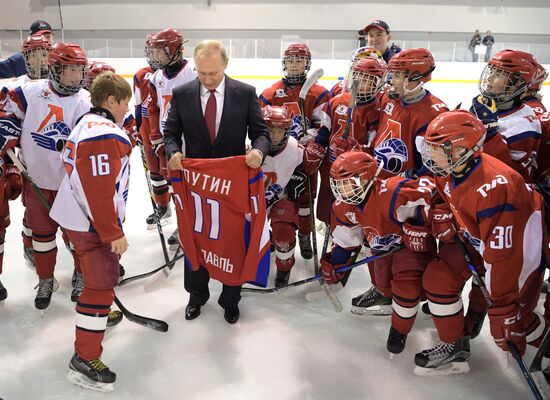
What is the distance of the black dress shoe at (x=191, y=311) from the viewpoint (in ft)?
8.29

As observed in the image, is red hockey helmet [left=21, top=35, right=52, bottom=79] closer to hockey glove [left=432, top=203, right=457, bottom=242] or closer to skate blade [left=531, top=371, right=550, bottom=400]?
hockey glove [left=432, top=203, right=457, bottom=242]

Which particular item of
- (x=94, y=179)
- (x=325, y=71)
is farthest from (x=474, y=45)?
(x=94, y=179)

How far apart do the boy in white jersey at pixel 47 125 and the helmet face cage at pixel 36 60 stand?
0.58 m

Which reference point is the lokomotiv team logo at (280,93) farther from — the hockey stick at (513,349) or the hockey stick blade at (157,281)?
the hockey stick at (513,349)

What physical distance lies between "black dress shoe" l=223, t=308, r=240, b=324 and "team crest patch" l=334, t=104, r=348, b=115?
1.20 meters

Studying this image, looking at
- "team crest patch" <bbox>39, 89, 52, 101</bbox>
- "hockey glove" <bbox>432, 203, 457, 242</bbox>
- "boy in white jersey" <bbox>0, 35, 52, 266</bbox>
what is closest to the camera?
"hockey glove" <bbox>432, 203, 457, 242</bbox>

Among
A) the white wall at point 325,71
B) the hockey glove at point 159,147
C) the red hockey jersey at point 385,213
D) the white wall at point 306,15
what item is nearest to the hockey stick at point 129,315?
the red hockey jersey at point 385,213

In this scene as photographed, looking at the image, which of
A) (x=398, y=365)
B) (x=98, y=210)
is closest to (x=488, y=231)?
(x=398, y=365)

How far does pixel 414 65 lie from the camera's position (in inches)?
92.4

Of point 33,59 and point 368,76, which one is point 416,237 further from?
point 33,59

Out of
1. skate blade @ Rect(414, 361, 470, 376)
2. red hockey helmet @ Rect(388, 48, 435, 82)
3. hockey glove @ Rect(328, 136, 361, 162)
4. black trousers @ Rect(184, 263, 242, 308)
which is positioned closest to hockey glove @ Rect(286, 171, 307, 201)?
hockey glove @ Rect(328, 136, 361, 162)

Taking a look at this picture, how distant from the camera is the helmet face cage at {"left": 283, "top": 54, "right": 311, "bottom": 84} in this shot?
118 inches

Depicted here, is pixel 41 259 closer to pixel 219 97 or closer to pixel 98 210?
pixel 98 210

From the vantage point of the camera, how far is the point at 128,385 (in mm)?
2068
